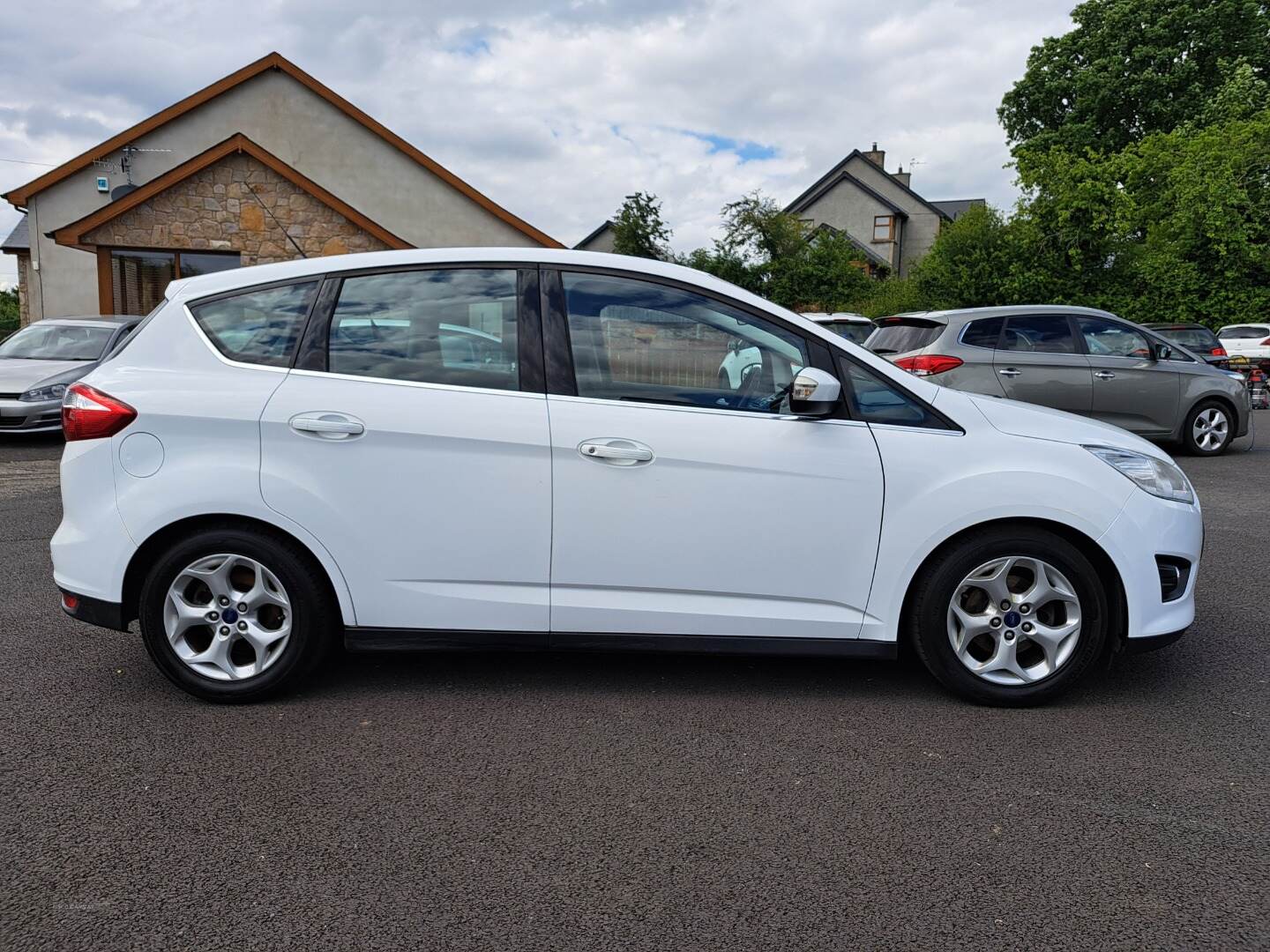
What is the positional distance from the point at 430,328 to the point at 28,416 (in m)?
9.88

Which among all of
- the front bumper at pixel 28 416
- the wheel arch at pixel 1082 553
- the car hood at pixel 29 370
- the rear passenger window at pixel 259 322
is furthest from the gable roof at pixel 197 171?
the wheel arch at pixel 1082 553

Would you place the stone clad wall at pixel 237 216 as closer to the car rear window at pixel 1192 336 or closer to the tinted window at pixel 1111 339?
the tinted window at pixel 1111 339

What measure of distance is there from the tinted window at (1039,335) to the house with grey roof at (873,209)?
42.2 meters

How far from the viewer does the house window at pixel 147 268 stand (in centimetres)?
1909

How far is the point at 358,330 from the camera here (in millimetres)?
3883

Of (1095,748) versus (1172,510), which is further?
(1172,510)

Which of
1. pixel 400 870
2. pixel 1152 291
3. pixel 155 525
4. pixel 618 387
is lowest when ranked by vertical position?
pixel 400 870

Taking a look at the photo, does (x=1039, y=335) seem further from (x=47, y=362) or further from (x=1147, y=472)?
(x=47, y=362)

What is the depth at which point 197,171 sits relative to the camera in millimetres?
18656

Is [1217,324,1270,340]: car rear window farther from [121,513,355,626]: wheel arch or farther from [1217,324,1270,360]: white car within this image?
[121,513,355,626]: wheel arch

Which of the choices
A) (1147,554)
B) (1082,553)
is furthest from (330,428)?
(1147,554)

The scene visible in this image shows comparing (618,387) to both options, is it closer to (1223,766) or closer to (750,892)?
(750,892)

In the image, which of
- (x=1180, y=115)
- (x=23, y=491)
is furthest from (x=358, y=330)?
(x=1180, y=115)

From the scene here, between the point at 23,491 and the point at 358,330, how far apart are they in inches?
257
